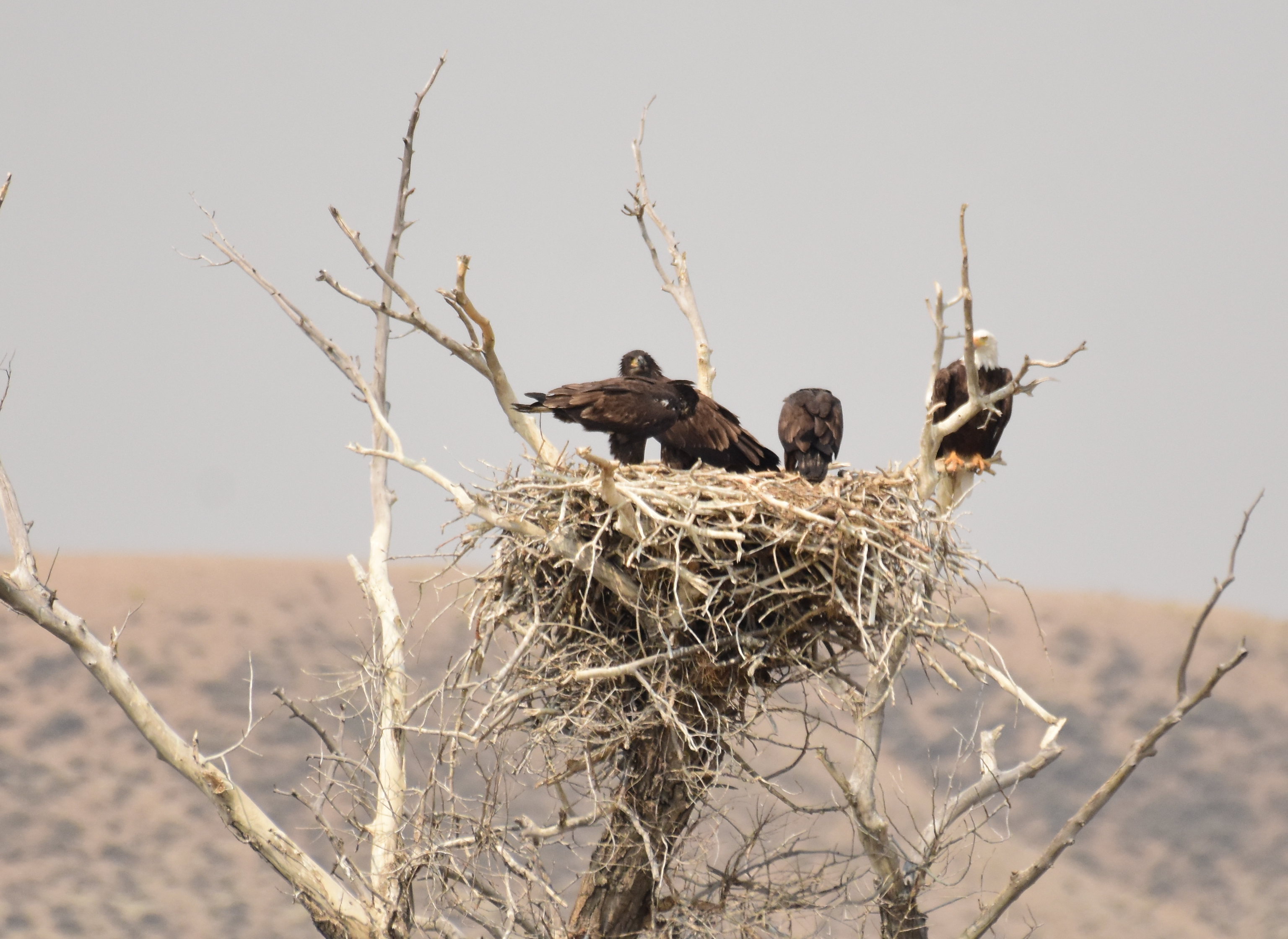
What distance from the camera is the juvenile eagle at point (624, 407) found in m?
6.99

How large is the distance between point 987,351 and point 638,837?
4960 mm

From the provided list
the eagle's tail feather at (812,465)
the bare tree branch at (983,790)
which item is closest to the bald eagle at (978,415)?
the eagle's tail feather at (812,465)

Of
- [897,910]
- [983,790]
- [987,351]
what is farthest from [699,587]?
[987,351]

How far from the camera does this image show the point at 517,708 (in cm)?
646

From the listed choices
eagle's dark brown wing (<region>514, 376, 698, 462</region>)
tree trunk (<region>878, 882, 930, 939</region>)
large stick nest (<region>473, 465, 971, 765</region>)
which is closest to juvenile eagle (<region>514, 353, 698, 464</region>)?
eagle's dark brown wing (<region>514, 376, 698, 462</region>)

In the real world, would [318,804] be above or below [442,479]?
below

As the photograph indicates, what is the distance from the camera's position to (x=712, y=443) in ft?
24.3

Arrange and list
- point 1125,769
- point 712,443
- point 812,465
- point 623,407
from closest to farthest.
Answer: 1. point 1125,769
2. point 623,407
3. point 712,443
4. point 812,465

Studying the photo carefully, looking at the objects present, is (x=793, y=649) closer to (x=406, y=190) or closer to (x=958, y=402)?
(x=958, y=402)

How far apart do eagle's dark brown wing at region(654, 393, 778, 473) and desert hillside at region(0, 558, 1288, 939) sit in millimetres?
19182

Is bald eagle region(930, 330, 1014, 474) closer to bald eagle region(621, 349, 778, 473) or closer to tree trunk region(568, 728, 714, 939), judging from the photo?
bald eagle region(621, 349, 778, 473)

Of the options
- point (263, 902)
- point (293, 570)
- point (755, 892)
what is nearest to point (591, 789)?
point (755, 892)

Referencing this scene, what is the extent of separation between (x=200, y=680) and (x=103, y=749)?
121 inches

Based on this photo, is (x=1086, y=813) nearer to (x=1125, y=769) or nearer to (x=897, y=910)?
(x=1125, y=769)
